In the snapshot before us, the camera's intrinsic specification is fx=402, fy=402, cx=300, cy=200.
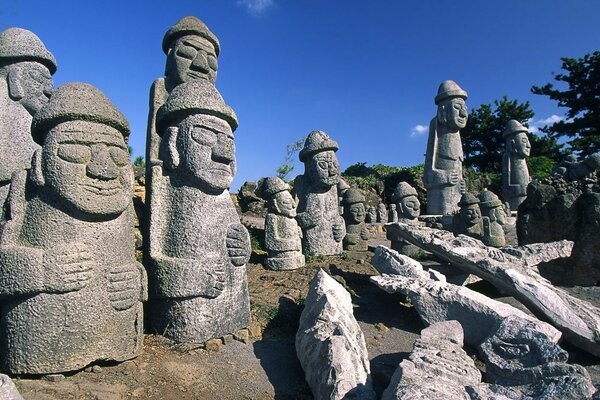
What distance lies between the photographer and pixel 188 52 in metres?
6.27

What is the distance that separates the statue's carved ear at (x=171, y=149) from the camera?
3875 mm

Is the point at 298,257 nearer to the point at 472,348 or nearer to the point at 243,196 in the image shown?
the point at 472,348

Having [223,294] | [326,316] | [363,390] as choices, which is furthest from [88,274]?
[363,390]

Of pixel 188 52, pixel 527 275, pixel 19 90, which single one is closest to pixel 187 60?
pixel 188 52

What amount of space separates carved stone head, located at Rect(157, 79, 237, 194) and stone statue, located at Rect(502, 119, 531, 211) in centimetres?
1321

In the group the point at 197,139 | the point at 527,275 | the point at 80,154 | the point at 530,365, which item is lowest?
the point at 530,365

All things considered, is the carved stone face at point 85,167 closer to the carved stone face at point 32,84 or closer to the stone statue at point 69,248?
the stone statue at point 69,248

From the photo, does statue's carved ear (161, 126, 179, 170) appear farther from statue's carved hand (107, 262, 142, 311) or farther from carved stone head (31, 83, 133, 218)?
statue's carved hand (107, 262, 142, 311)

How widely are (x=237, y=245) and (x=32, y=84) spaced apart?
3505 millimetres

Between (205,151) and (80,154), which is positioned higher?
(205,151)

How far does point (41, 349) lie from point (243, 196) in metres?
10.7

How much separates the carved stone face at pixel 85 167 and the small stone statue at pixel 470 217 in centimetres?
733

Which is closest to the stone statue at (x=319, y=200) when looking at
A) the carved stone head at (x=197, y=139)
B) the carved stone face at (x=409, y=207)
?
the carved stone face at (x=409, y=207)

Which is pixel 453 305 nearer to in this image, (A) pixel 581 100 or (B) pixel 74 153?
(B) pixel 74 153
